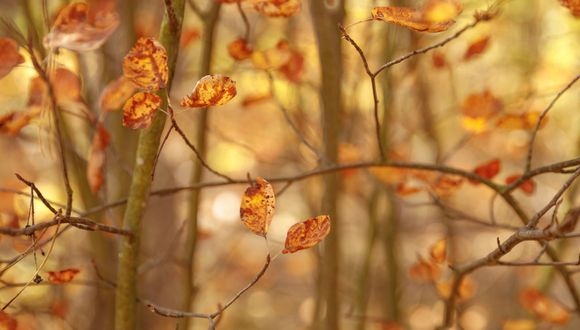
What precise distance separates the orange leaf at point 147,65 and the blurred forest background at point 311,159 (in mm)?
156

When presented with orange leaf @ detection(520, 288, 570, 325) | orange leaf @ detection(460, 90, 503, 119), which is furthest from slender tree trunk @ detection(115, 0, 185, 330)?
orange leaf @ detection(520, 288, 570, 325)

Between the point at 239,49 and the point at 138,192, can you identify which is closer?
the point at 138,192

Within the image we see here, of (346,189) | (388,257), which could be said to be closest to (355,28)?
(346,189)

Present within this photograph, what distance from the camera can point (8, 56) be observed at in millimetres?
924

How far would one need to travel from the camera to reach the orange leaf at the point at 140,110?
2.65 ft

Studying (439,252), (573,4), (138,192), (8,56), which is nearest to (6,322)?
(138,192)

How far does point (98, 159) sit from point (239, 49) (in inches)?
13.6

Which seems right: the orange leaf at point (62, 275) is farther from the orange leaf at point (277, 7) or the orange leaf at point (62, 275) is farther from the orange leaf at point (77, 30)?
the orange leaf at point (277, 7)

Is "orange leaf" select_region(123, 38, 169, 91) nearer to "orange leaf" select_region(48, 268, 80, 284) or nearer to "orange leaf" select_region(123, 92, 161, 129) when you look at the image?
"orange leaf" select_region(123, 92, 161, 129)

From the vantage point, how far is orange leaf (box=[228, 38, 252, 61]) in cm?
120

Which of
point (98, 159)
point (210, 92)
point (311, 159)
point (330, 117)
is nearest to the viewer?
point (210, 92)

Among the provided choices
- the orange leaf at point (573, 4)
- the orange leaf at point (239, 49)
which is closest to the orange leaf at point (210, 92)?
the orange leaf at point (239, 49)

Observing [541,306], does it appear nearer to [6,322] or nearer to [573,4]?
[573,4]

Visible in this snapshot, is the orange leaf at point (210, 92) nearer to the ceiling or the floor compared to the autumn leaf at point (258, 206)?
nearer to the ceiling
